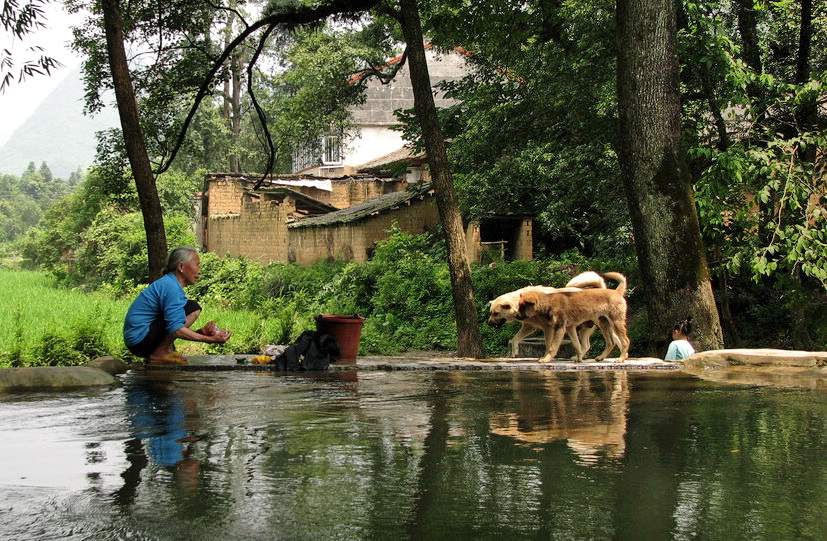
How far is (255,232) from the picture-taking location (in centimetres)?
4053

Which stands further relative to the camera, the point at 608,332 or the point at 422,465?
the point at 608,332

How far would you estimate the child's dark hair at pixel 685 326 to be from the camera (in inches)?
484

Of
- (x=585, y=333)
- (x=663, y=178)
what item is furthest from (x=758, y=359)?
(x=663, y=178)

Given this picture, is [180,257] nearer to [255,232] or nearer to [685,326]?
[685,326]

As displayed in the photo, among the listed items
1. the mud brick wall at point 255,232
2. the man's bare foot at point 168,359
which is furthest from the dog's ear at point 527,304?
the mud brick wall at point 255,232

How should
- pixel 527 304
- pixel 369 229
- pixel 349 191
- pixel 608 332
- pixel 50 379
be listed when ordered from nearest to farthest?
pixel 50 379
pixel 527 304
pixel 608 332
pixel 369 229
pixel 349 191

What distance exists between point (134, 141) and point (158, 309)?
213 inches

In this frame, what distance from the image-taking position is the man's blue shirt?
31.9 ft

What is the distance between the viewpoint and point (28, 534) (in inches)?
144

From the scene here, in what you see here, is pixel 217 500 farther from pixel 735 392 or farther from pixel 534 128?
pixel 534 128

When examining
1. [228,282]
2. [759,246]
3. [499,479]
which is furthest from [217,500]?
[228,282]

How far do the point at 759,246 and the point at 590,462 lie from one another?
10204 mm

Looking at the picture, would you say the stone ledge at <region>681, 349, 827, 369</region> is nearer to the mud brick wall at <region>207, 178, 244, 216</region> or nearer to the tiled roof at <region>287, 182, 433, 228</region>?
the tiled roof at <region>287, 182, 433, 228</region>

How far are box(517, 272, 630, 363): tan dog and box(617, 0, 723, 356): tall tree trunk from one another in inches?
49.0
